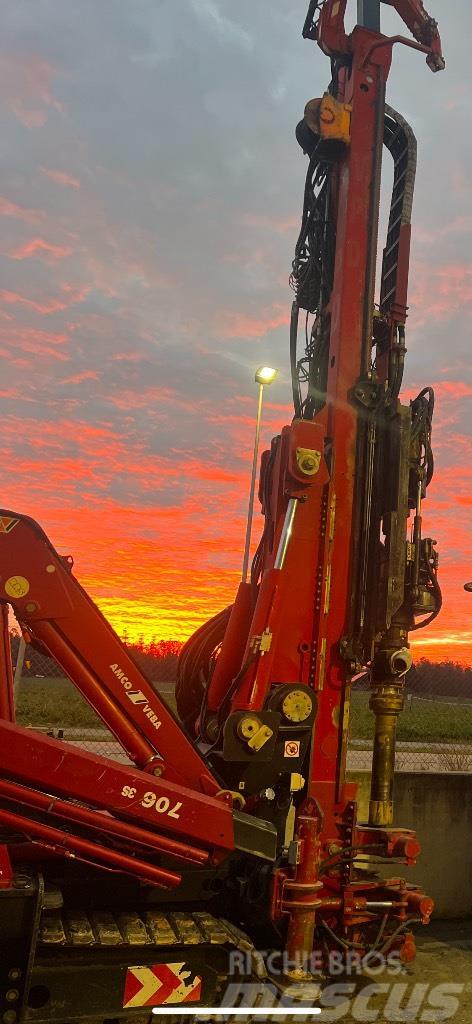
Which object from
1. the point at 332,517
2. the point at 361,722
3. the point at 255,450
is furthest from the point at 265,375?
the point at 361,722

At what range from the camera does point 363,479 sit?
5641 mm

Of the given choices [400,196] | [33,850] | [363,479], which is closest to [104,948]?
[33,850]

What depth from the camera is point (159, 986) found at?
3.96 m

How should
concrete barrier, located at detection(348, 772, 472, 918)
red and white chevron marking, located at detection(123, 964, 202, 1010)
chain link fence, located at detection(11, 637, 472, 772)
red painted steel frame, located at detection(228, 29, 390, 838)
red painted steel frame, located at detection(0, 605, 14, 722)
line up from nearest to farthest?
red and white chevron marking, located at detection(123, 964, 202, 1010) < red painted steel frame, located at detection(0, 605, 14, 722) < red painted steel frame, located at detection(228, 29, 390, 838) < concrete barrier, located at detection(348, 772, 472, 918) < chain link fence, located at detection(11, 637, 472, 772)

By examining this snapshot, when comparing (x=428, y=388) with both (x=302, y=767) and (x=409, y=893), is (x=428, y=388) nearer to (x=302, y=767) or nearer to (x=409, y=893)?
(x=302, y=767)

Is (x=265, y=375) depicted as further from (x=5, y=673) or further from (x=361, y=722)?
(x=361, y=722)

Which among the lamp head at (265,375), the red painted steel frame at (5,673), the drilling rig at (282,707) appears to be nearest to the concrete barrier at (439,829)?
the drilling rig at (282,707)

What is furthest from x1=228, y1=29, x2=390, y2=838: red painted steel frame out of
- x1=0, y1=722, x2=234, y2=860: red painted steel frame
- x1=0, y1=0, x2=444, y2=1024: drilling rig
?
x1=0, y1=722, x2=234, y2=860: red painted steel frame

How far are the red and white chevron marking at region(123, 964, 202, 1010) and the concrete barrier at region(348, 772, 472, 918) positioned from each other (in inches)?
120

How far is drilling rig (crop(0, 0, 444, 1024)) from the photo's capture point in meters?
3.94

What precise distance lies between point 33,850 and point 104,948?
76 cm

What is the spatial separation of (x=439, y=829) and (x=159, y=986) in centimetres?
393

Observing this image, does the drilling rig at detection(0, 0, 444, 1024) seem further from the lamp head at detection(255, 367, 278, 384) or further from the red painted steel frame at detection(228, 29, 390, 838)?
the lamp head at detection(255, 367, 278, 384)

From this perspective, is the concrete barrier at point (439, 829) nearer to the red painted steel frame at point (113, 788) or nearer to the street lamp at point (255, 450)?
the red painted steel frame at point (113, 788)
